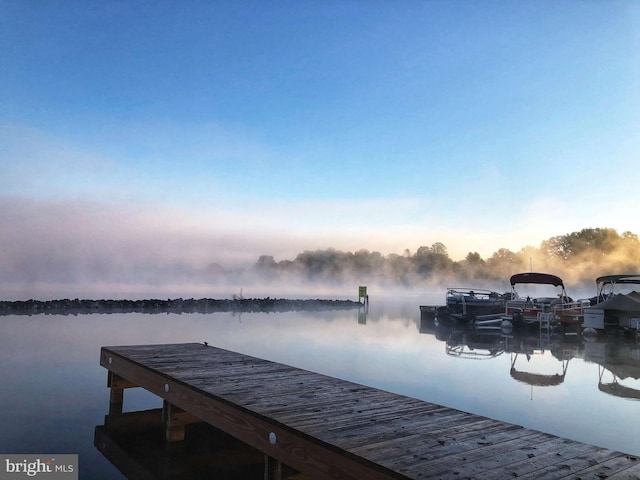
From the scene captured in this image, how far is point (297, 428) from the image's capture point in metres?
4.68

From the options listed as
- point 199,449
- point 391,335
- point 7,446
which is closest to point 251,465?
point 199,449

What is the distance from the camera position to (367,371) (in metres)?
14.3

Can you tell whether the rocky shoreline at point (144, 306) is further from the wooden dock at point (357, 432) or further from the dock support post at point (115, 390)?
the wooden dock at point (357, 432)

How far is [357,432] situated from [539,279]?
31.7m

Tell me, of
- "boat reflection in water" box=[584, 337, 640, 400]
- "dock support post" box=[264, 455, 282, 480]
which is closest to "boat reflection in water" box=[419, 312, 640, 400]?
"boat reflection in water" box=[584, 337, 640, 400]

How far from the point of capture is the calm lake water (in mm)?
8625

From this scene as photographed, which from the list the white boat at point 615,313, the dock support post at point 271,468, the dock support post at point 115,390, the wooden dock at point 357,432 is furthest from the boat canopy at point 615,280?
the dock support post at point 271,468

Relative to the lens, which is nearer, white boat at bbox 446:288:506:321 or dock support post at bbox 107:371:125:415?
dock support post at bbox 107:371:125:415

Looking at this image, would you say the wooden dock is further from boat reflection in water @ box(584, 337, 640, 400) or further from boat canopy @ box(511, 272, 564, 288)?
boat canopy @ box(511, 272, 564, 288)

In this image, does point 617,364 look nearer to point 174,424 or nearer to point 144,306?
point 174,424

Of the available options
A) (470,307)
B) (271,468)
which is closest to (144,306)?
(470,307)

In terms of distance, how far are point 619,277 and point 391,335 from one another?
14638mm

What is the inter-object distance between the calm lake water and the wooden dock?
1672 millimetres

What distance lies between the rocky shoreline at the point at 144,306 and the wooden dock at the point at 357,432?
29.9 metres
